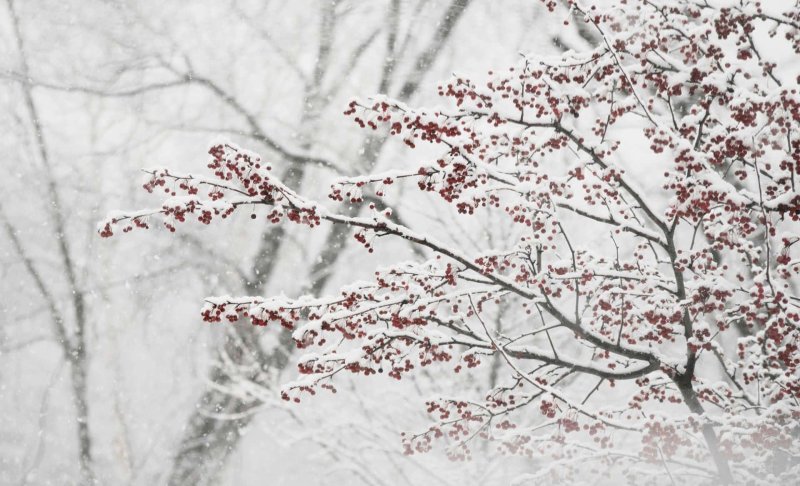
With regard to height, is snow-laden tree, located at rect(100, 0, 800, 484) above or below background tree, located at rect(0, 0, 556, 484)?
below

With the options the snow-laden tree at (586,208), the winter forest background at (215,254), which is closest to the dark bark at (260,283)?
the winter forest background at (215,254)

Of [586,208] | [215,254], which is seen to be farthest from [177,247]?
[586,208]

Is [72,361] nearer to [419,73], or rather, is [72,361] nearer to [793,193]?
[419,73]

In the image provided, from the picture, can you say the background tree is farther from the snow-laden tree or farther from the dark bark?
the snow-laden tree

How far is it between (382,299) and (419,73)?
7.79 metres

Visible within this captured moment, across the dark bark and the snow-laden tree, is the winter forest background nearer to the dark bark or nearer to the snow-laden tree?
the dark bark

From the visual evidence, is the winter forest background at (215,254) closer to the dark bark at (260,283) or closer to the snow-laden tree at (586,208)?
the dark bark at (260,283)

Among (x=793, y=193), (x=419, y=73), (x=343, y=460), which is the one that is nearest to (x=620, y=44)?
(x=793, y=193)

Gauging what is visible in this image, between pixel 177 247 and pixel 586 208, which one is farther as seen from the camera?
pixel 177 247

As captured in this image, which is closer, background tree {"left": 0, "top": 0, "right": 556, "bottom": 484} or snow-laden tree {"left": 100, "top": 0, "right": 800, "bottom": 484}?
snow-laden tree {"left": 100, "top": 0, "right": 800, "bottom": 484}

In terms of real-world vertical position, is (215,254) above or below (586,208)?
above

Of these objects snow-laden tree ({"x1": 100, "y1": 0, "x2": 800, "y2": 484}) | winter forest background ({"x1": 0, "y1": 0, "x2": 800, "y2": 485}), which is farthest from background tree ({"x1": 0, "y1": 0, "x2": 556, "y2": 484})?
snow-laden tree ({"x1": 100, "y1": 0, "x2": 800, "y2": 484})

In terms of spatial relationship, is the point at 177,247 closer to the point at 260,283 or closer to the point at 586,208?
the point at 260,283

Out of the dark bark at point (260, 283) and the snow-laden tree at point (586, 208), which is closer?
the snow-laden tree at point (586, 208)
